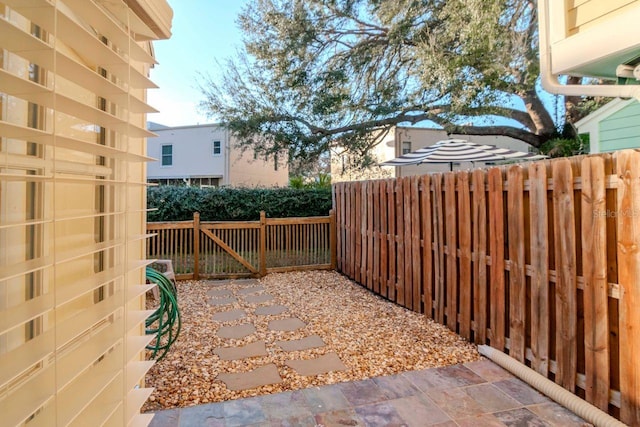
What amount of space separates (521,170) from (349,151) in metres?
7.52

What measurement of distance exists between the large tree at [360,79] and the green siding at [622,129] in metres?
2.23

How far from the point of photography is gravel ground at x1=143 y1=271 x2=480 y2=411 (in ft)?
8.94

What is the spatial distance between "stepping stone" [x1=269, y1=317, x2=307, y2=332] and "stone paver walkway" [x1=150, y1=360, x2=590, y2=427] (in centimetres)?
137

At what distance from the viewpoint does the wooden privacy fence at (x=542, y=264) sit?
2186mm

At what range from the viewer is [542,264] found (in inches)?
108

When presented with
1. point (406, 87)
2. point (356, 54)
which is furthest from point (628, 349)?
point (356, 54)

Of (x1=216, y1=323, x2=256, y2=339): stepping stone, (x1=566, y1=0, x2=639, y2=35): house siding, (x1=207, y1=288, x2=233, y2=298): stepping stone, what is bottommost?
(x1=216, y1=323, x2=256, y2=339): stepping stone

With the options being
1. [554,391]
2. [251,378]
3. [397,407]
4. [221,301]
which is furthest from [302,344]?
[554,391]

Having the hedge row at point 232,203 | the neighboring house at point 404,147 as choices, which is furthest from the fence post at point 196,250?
the neighboring house at point 404,147

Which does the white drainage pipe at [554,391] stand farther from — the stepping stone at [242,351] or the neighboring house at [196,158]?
the neighboring house at [196,158]

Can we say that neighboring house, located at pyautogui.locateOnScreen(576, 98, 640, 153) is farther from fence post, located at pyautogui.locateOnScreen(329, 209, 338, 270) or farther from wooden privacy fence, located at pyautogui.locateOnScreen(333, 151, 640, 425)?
fence post, located at pyautogui.locateOnScreen(329, 209, 338, 270)

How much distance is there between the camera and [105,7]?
1.33m

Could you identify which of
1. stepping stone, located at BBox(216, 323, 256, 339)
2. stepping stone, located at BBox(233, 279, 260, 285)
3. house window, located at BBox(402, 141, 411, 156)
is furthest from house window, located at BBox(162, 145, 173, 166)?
Answer: stepping stone, located at BBox(216, 323, 256, 339)

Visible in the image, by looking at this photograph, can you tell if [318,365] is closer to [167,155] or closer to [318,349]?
[318,349]
